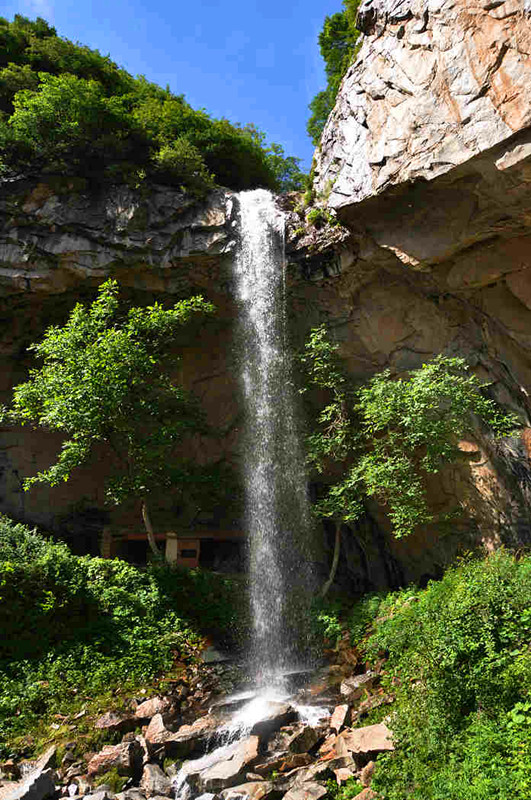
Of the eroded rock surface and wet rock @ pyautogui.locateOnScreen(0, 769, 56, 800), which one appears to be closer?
wet rock @ pyautogui.locateOnScreen(0, 769, 56, 800)

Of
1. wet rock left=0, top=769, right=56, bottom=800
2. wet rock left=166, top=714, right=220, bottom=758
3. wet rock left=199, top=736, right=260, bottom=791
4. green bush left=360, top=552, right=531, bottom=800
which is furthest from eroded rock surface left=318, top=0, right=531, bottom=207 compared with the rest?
wet rock left=0, top=769, right=56, bottom=800

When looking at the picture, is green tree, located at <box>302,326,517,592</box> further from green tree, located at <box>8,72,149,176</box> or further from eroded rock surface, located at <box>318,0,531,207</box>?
green tree, located at <box>8,72,149,176</box>

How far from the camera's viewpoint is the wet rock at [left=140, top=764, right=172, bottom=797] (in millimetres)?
5121

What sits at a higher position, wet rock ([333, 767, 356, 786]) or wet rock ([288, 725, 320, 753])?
wet rock ([288, 725, 320, 753])

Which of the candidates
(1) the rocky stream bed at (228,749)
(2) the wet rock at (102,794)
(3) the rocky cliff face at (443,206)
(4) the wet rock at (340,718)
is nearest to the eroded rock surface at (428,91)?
(3) the rocky cliff face at (443,206)

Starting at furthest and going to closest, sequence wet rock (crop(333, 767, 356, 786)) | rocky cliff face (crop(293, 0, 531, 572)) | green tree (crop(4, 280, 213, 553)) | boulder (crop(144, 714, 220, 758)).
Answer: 1. green tree (crop(4, 280, 213, 553))
2. rocky cliff face (crop(293, 0, 531, 572))
3. boulder (crop(144, 714, 220, 758))
4. wet rock (crop(333, 767, 356, 786))

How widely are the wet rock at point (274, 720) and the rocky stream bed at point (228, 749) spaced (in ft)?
0.03

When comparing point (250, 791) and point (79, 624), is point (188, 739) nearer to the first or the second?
point (250, 791)

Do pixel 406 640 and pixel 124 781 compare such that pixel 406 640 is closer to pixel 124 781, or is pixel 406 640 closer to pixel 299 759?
pixel 299 759

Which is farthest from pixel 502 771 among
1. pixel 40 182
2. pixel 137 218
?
pixel 40 182

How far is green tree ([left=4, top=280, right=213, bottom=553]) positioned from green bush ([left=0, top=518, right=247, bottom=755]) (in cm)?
129

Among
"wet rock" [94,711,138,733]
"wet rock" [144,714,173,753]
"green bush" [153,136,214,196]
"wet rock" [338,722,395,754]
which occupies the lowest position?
"wet rock" [338,722,395,754]

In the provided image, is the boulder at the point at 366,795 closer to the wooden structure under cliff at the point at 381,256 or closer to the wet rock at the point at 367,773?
the wet rock at the point at 367,773

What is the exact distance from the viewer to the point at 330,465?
1195 cm
